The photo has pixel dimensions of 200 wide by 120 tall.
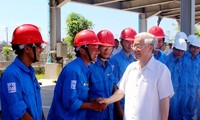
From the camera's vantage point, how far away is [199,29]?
36062 mm

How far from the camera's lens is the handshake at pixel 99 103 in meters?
3.38

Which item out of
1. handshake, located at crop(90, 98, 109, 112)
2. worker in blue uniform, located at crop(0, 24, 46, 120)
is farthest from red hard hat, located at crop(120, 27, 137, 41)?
worker in blue uniform, located at crop(0, 24, 46, 120)

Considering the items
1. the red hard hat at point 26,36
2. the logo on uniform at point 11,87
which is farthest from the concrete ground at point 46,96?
the logo on uniform at point 11,87

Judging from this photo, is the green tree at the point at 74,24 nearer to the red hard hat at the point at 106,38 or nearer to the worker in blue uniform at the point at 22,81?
the red hard hat at the point at 106,38

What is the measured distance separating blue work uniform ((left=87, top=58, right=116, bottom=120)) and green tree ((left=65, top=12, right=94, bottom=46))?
21.8 meters

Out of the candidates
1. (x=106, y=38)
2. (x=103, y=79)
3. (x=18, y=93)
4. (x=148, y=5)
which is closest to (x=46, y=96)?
(x=106, y=38)

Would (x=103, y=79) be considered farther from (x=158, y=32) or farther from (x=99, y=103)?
(x=158, y=32)

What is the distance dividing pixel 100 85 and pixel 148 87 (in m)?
0.73

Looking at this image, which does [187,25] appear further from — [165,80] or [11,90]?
[11,90]

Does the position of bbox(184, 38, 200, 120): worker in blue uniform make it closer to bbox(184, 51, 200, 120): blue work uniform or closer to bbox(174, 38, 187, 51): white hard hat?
bbox(184, 51, 200, 120): blue work uniform

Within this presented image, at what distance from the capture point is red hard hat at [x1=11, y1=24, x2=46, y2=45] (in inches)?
114

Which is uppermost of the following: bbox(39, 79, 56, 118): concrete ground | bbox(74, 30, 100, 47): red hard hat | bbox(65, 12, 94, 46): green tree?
bbox(65, 12, 94, 46): green tree

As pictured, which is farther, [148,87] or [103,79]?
[103,79]

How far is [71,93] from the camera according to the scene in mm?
3109
